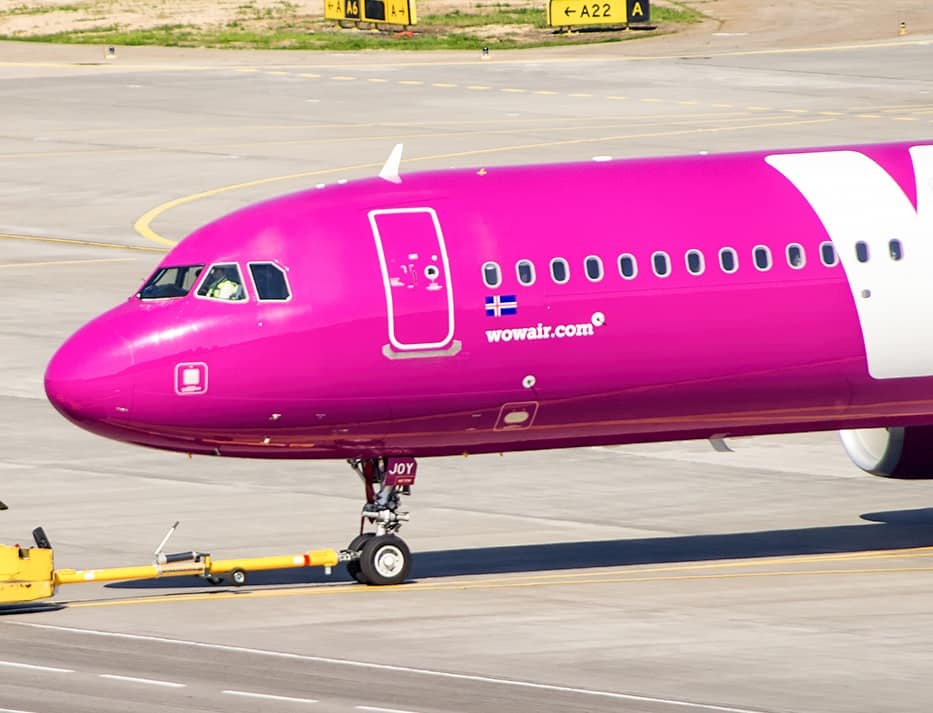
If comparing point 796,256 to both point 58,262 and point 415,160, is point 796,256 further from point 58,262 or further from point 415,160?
point 415,160

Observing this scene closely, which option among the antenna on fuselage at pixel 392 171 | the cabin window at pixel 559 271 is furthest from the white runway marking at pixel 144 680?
the antenna on fuselage at pixel 392 171

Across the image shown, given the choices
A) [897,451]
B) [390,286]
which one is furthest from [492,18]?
[390,286]

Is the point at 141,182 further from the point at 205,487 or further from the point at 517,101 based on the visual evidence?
the point at 205,487

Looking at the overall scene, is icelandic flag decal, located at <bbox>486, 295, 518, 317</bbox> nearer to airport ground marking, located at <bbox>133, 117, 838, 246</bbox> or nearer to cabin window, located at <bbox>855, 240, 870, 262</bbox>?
cabin window, located at <bbox>855, 240, 870, 262</bbox>

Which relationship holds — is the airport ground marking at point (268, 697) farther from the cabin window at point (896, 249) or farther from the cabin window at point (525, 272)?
the cabin window at point (896, 249)

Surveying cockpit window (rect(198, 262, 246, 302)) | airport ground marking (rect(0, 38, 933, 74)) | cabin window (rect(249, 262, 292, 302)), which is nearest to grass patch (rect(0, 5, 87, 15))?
airport ground marking (rect(0, 38, 933, 74))

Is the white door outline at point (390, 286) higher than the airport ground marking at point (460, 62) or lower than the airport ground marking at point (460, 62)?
higher

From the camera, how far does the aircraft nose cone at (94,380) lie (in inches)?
1309

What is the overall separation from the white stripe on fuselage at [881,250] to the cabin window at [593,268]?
11.9ft

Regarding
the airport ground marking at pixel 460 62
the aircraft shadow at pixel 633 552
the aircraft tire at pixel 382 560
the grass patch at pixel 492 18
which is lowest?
the aircraft shadow at pixel 633 552

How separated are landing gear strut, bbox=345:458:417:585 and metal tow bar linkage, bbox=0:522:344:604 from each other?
12.1 inches

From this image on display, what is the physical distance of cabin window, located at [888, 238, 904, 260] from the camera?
3638 centimetres

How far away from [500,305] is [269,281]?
11.1 ft

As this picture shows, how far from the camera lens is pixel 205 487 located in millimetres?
43062
